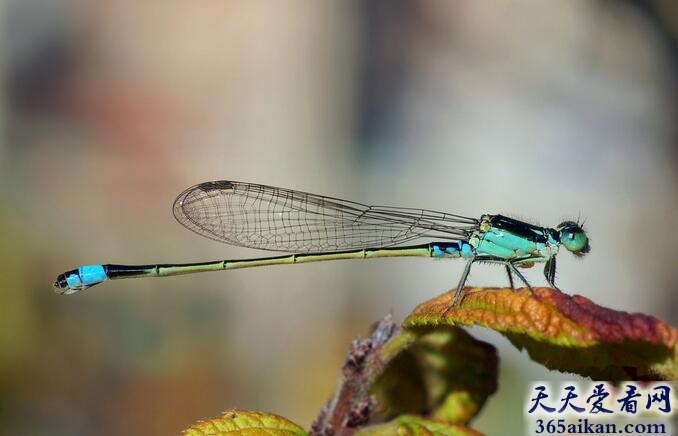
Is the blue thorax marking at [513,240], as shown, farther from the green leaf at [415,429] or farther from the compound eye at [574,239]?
the green leaf at [415,429]

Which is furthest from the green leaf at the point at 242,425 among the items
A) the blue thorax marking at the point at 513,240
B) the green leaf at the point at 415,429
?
the blue thorax marking at the point at 513,240

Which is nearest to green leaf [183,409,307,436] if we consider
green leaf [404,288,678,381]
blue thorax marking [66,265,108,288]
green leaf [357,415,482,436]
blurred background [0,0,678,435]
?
green leaf [357,415,482,436]

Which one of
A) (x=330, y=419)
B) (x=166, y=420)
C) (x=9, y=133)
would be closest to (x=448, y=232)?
(x=330, y=419)

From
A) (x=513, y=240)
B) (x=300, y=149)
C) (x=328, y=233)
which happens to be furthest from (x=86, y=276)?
(x=300, y=149)

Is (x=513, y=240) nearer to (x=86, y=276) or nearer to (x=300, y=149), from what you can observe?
(x=86, y=276)

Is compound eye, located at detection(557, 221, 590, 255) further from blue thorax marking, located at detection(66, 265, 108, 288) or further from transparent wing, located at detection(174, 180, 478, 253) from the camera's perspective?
blue thorax marking, located at detection(66, 265, 108, 288)
